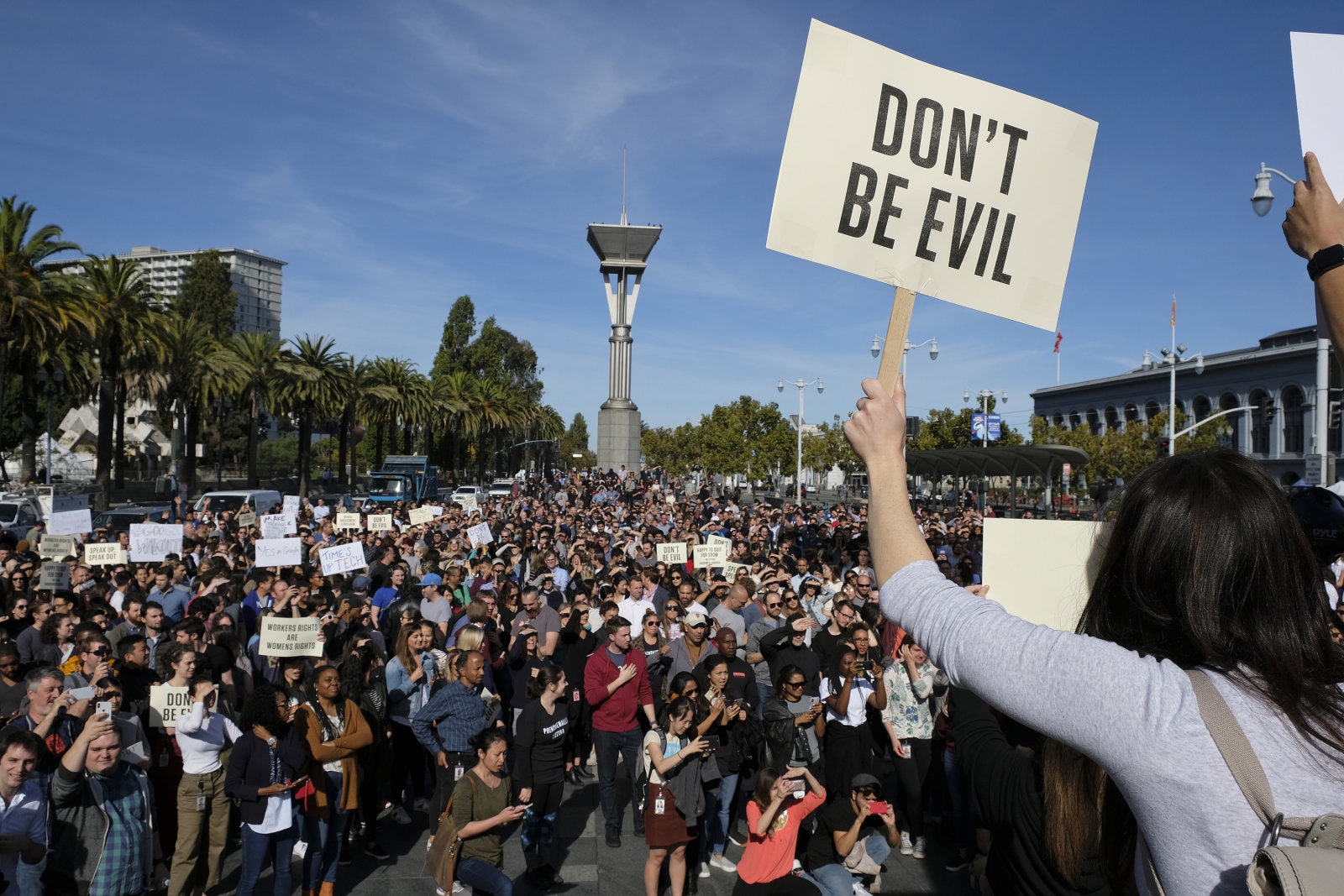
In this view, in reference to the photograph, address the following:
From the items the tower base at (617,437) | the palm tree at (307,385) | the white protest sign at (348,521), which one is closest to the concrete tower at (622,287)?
the tower base at (617,437)

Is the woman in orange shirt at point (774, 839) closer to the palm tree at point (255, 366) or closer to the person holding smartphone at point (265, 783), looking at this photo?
the person holding smartphone at point (265, 783)

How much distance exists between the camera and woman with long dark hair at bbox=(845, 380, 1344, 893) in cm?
122

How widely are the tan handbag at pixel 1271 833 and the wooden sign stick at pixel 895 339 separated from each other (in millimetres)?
818

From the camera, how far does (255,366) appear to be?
4522cm

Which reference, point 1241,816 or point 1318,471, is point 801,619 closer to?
point 1241,816

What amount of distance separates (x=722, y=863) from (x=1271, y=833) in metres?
7.17

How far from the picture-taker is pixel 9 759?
5.21 m

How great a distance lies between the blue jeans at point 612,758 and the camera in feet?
26.1

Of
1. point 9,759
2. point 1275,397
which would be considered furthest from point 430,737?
point 1275,397

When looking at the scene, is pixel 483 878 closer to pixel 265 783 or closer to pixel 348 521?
pixel 265 783

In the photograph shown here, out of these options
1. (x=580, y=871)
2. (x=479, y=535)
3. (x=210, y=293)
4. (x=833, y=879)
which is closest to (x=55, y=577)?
(x=479, y=535)

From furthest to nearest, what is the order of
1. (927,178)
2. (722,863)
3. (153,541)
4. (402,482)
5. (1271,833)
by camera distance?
1. (402,482)
2. (153,541)
3. (722,863)
4. (927,178)
5. (1271,833)

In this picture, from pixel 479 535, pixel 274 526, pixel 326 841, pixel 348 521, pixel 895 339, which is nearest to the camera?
pixel 895 339

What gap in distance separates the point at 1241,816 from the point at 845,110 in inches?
64.4
